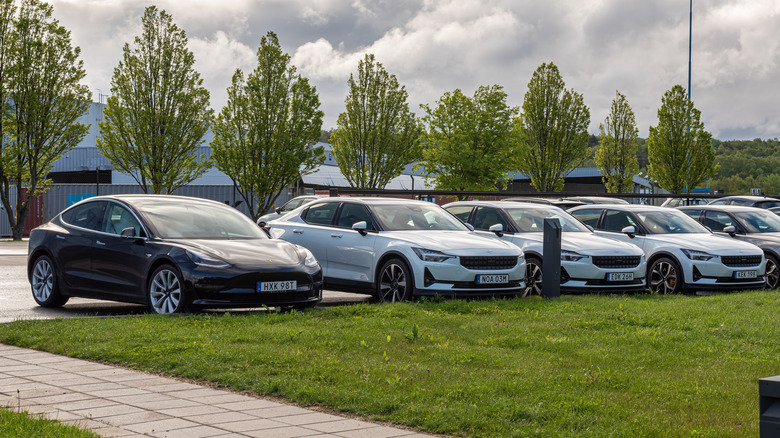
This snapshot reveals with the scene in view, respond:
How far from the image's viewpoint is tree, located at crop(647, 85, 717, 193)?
5291 cm

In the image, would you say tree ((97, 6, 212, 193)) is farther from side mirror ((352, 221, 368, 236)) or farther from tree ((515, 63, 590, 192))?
side mirror ((352, 221, 368, 236))

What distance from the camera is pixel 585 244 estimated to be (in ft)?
47.6

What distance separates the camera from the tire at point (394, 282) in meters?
12.3

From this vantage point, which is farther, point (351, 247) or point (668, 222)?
point (668, 222)

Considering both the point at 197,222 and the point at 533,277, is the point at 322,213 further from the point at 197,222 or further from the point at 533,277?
the point at 533,277

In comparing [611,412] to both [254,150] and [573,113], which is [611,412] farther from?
[573,113]

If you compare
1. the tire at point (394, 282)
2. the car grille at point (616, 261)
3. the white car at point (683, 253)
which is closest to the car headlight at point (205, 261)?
the tire at point (394, 282)

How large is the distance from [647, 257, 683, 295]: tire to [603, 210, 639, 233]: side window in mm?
1155

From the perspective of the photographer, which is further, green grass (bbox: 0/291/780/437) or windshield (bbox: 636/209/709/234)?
windshield (bbox: 636/209/709/234)

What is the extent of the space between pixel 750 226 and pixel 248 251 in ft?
37.5

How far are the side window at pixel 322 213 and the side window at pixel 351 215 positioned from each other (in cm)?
→ 18

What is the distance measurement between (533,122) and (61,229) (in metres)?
40.9

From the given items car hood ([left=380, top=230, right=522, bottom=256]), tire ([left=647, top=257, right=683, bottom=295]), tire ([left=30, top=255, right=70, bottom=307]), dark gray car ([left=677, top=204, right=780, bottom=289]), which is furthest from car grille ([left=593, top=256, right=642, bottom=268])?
tire ([left=30, top=255, right=70, bottom=307])

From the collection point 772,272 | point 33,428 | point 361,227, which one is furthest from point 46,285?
point 772,272
